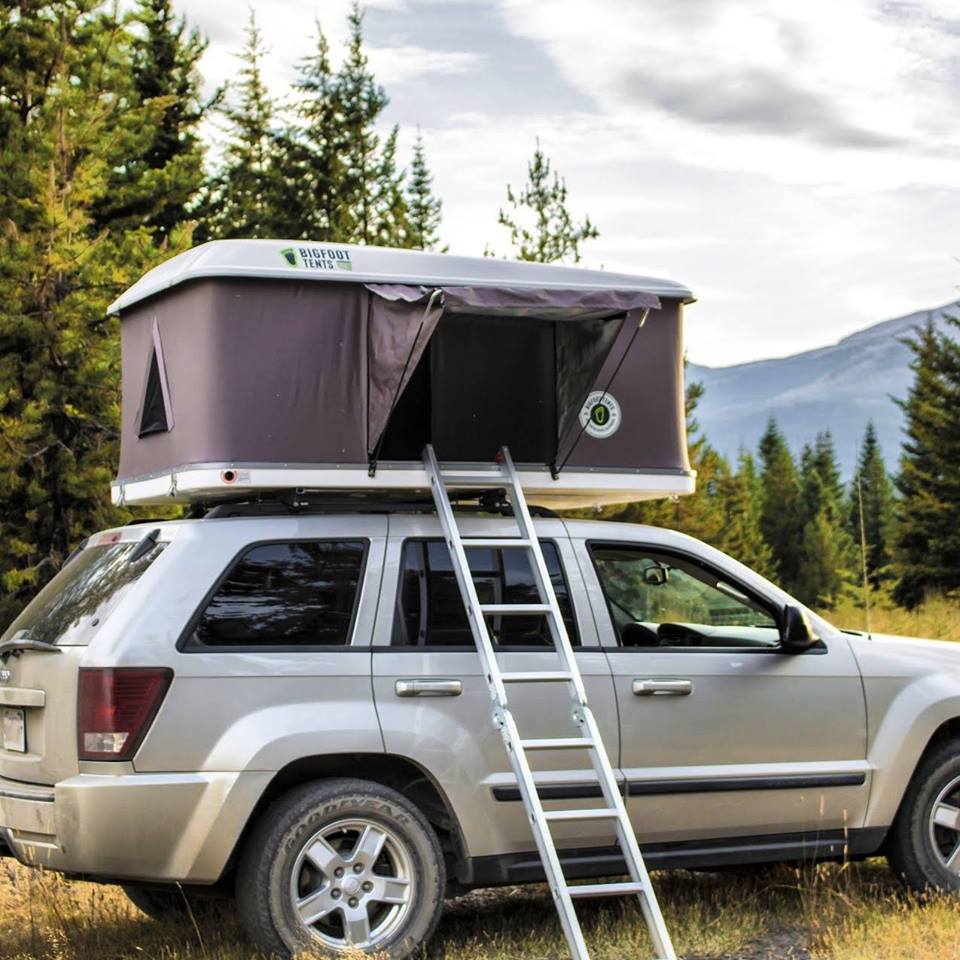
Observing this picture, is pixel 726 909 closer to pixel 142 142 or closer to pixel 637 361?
pixel 637 361

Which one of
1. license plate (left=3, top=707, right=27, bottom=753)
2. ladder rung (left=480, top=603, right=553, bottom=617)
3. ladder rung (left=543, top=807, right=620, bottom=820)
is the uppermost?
ladder rung (left=480, top=603, right=553, bottom=617)

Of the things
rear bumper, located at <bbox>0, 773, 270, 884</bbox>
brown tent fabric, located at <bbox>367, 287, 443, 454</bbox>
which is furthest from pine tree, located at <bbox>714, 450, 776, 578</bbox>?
rear bumper, located at <bbox>0, 773, 270, 884</bbox>

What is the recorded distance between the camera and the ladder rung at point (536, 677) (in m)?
6.13

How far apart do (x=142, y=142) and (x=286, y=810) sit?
46.4 ft

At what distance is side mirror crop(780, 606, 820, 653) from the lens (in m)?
6.71

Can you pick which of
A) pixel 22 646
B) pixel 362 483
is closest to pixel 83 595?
pixel 22 646

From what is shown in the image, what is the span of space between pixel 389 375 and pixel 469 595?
1121 millimetres

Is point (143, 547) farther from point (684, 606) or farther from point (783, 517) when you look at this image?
point (783, 517)

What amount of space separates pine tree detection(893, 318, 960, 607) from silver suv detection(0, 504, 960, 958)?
25.4m

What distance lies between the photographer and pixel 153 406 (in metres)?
7.16

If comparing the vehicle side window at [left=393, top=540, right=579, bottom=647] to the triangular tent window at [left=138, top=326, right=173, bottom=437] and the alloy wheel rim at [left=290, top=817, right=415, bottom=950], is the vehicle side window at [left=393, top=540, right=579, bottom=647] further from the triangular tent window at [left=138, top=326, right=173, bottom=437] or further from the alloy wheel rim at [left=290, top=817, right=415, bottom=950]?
the triangular tent window at [left=138, top=326, right=173, bottom=437]

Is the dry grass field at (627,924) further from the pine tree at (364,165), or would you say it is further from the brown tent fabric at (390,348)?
the pine tree at (364,165)

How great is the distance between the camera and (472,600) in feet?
20.3

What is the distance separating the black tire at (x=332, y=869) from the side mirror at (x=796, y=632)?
1883mm
